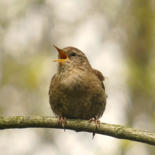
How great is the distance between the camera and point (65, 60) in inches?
239

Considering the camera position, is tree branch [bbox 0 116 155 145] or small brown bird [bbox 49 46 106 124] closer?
tree branch [bbox 0 116 155 145]

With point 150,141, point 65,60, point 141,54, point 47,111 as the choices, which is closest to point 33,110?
point 47,111

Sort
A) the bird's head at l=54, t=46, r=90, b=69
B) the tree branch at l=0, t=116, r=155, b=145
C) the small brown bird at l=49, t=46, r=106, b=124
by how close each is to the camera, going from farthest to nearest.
→ the bird's head at l=54, t=46, r=90, b=69 < the small brown bird at l=49, t=46, r=106, b=124 < the tree branch at l=0, t=116, r=155, b=145

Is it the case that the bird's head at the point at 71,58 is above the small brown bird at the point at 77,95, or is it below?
above

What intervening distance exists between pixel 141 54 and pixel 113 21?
3.98ft

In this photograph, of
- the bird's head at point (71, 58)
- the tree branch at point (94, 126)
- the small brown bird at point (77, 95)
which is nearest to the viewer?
the tree branch at point (94, 126)

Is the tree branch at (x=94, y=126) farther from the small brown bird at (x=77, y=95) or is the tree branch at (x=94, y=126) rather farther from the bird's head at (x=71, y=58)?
the bird's head at (x=71, y=58)

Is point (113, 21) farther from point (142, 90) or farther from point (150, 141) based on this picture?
point (150, 141)

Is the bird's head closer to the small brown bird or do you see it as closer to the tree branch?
the small brown bird

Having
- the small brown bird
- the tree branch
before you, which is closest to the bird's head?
the small brown bird

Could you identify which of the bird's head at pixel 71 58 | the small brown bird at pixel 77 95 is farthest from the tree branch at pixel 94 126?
the bird's head at pixel 71 58

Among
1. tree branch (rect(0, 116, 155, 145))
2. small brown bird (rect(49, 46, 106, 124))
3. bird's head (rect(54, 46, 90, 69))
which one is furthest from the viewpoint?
bird's head (rect(54, 46, 90, 69))

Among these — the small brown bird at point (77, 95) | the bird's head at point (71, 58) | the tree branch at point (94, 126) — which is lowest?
the tree branch at point (94, 126)

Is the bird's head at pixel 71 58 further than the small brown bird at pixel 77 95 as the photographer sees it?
Yes
